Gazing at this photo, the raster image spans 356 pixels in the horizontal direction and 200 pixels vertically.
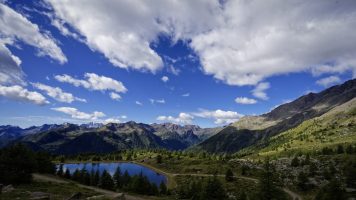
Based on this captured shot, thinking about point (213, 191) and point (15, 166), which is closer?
point (15, 166)

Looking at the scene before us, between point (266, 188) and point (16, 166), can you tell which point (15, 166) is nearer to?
point (16, 166)

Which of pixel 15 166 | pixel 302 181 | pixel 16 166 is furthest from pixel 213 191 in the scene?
pixel 302 181

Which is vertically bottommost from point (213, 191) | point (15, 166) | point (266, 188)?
point (213, 191)

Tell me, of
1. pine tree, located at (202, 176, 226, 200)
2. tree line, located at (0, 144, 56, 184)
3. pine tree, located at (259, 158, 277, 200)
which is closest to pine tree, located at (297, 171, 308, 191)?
pine tree, located at (202, 176, 226, 200)

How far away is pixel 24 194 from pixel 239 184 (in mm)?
112669

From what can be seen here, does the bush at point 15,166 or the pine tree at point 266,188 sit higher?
the bush at point 15,166

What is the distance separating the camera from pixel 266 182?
67.2 meters

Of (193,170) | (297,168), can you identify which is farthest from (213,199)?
(193,170)

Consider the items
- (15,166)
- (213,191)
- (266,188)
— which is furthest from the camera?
(213,191)

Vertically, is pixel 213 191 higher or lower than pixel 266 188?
lower

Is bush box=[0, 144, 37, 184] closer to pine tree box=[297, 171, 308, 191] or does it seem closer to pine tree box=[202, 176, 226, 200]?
pine tree box=[202, 176, 226, 200]

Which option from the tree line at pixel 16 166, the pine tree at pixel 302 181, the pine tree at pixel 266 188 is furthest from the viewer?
the pine tree at pixel 302 181

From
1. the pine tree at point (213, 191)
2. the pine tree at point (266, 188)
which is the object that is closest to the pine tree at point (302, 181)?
the pine tree at point (213, 191)

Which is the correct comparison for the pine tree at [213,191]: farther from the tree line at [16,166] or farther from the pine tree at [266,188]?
the tree line at [16,166]
